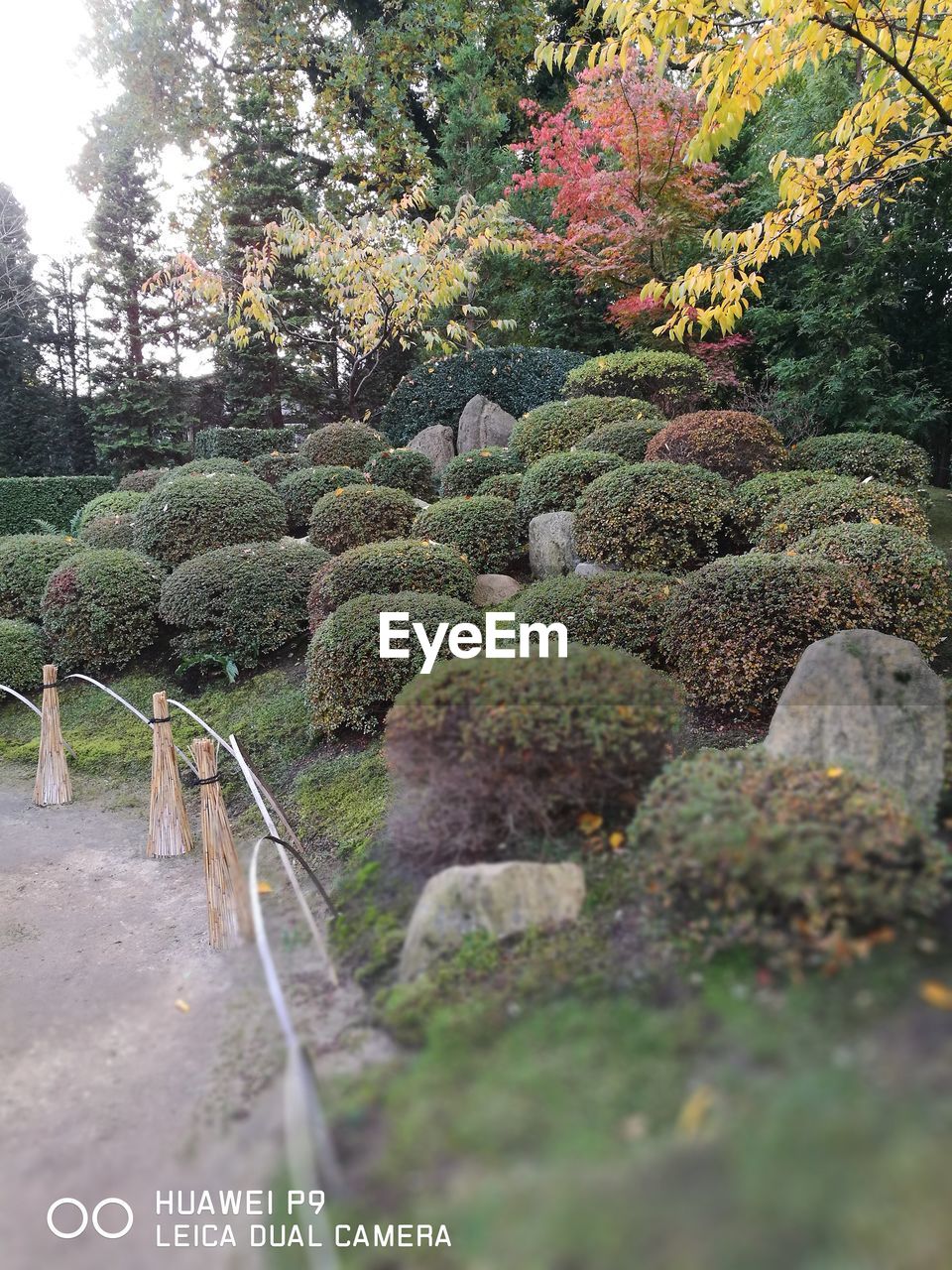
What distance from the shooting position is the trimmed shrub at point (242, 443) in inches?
448

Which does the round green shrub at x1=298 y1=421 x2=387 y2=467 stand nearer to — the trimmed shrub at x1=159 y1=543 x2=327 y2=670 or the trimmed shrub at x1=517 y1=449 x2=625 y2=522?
the trimmed shrub at x1=159 y1=543 x2=327 y2=670

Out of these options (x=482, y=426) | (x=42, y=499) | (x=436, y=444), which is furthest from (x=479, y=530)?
(x=42, y=499)

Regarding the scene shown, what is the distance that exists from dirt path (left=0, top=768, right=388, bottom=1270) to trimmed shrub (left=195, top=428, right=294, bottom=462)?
8.04m

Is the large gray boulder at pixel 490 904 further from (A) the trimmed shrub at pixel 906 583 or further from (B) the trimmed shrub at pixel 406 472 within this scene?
(B) the trimmed shrub at pixel 406 472

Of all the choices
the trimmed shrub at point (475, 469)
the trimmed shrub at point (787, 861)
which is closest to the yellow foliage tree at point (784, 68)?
the trimmed shrub at point (787, 861)

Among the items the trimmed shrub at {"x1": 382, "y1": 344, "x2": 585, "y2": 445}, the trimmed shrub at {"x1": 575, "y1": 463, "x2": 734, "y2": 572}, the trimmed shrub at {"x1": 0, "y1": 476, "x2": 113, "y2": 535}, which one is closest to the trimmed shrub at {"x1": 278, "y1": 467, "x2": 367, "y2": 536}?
the trimmed shrub at {"x1": 382, "y1": 344, "x2": 585, "y2": 445}

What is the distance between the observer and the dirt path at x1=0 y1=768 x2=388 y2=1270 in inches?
49.9

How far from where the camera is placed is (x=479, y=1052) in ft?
4.15

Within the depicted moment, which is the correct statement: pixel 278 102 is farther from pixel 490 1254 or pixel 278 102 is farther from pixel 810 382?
pixel 490 1254

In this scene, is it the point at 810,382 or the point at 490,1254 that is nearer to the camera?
the point at 490,1254

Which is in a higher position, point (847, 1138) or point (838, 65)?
point (838, 65)

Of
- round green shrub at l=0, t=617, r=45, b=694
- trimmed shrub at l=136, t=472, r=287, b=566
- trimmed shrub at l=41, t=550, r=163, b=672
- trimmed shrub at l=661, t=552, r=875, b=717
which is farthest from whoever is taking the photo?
trimmed shrub at l=136, t=472, r=287, b=566

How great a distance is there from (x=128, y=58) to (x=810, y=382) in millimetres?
12847

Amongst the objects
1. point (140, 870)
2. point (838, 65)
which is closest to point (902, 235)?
point (838, 65)
